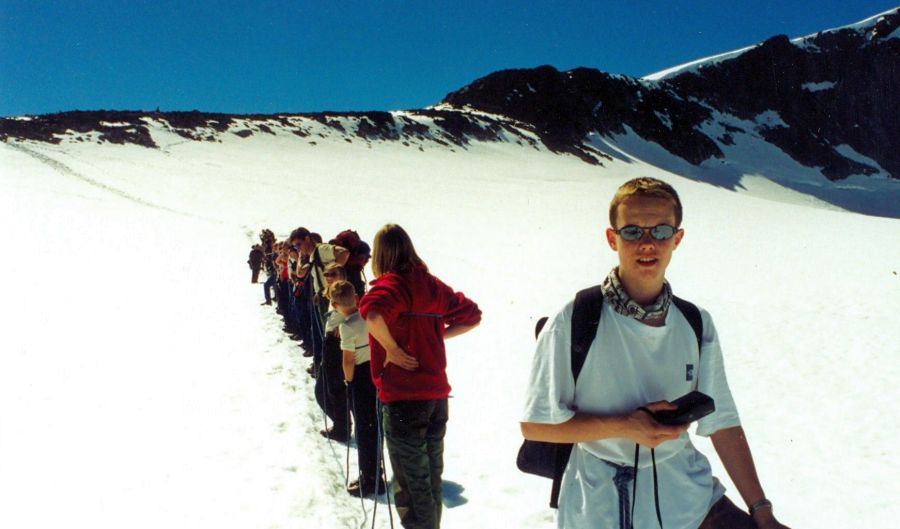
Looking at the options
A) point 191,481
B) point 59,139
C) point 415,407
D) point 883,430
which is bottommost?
→ point 883,430

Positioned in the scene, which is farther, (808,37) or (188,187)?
(808,37)

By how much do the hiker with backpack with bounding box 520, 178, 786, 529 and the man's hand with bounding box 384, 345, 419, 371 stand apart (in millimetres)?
1476

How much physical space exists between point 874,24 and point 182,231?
14715cm

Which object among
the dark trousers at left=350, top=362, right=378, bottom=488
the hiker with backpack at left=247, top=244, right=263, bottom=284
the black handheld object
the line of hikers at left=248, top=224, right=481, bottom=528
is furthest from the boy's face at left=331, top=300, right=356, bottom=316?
the hiker with backpack at left=247, top=244, right=263, bottom=284

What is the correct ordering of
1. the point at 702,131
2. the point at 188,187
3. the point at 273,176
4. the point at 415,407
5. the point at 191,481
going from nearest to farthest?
the point at 415,407 → the point at 191,481 → the point at 188,187 → the point at 273,176 → the point at 702,131

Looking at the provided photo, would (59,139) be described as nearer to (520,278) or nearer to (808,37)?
(520,278)

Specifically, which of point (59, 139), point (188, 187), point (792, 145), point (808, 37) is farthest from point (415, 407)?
point (808, 37)

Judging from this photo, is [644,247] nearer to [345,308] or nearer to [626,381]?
[626,381]

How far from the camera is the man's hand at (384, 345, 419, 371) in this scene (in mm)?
3309

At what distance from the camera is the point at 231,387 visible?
7.25 m

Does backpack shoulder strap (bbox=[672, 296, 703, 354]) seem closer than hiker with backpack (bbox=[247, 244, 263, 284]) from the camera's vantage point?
Yes

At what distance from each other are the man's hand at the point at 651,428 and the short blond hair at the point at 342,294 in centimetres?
318

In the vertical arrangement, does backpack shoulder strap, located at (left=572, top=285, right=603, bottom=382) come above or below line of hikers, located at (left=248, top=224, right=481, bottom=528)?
above

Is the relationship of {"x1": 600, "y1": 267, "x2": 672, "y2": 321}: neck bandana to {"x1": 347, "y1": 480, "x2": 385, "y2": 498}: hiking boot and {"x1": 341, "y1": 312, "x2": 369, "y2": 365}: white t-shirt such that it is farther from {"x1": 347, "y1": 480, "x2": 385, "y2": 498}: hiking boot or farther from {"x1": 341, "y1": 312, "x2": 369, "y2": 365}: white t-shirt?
{"x1": 347, "y1": 480, "x2": 385, "y2": 498}: hiking boot
